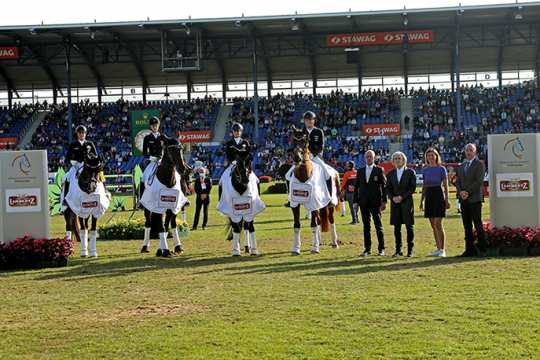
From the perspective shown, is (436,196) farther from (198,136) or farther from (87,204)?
(198,136)

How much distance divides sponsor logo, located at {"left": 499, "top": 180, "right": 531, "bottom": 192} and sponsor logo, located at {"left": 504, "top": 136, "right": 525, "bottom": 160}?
47 cm

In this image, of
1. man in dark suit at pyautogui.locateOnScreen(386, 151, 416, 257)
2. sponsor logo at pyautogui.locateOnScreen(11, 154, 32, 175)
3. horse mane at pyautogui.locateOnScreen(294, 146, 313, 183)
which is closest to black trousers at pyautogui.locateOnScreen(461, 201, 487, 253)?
man in dark suit at pyautogui.locateOnScreen(386, 151, 416, 257)

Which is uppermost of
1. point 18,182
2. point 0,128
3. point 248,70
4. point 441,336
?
point 248,70

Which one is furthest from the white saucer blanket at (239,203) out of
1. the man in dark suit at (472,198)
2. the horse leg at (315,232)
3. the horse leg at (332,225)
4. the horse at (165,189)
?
the man in dark suit at (472,198)

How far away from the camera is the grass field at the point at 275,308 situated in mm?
7961

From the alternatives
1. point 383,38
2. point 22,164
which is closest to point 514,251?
point 22,164

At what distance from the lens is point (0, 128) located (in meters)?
66.8

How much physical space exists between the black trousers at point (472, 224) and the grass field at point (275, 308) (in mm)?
542

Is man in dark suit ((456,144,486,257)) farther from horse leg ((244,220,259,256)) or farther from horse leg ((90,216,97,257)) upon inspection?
horse leg ((90,216,97,257))

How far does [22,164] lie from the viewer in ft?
49.8

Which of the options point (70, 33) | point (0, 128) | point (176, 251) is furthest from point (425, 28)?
point (176, 251)

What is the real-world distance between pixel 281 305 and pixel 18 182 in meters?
7.16

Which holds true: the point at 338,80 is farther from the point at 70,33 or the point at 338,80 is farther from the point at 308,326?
the point at 308,326

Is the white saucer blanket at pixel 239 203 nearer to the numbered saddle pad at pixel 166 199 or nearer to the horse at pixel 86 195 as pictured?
the numbered saddle pad at pixel 166 199
